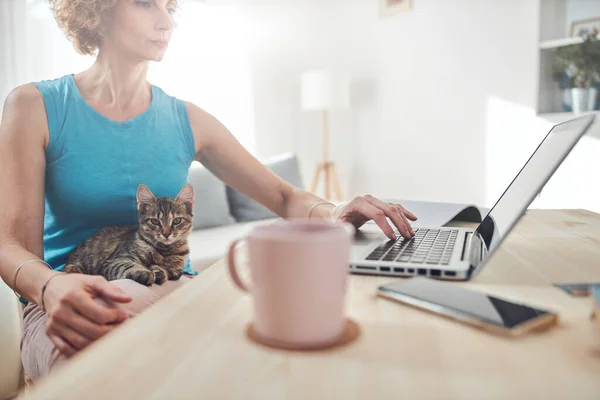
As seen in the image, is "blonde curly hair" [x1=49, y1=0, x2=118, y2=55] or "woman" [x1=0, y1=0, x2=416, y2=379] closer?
"woman" [x1=0, y1=0, x2=416, y2=379]

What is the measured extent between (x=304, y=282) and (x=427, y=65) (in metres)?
3.49

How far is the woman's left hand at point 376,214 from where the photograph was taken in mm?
818

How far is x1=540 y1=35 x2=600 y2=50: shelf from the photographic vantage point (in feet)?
9.14

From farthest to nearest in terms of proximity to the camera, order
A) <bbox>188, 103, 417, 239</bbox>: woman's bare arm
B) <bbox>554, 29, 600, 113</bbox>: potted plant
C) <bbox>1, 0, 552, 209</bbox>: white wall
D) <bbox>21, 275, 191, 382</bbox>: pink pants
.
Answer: <bbox>1, 0, 552, 209</bbox>: white wall < <bbox>554, 29, 600, 113</bbox>: potted plant < <bbox>188, 103, 417, 239</bbox>: woman's bare arm < <bbox>21, 275, 191, 382</bbox>: pink pants

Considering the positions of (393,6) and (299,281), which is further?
(393,6)

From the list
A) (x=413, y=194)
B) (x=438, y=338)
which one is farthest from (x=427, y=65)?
(x=438, y=338)

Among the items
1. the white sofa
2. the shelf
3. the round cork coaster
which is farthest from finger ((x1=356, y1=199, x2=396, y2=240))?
the shelf

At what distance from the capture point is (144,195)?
38.5 inches

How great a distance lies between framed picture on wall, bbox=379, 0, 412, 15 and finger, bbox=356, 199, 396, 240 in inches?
126

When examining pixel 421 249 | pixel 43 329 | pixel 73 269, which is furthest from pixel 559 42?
pixel 43 329

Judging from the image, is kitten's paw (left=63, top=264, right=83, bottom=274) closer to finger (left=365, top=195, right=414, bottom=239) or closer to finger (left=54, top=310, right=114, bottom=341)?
finger (left=54, top=310, right=114, bottom=341)

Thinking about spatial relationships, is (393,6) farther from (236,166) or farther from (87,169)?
(87,169)

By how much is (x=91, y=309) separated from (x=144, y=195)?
42cm

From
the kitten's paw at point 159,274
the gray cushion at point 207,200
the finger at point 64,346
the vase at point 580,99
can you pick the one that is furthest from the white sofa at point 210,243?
the vase at point 580,99
